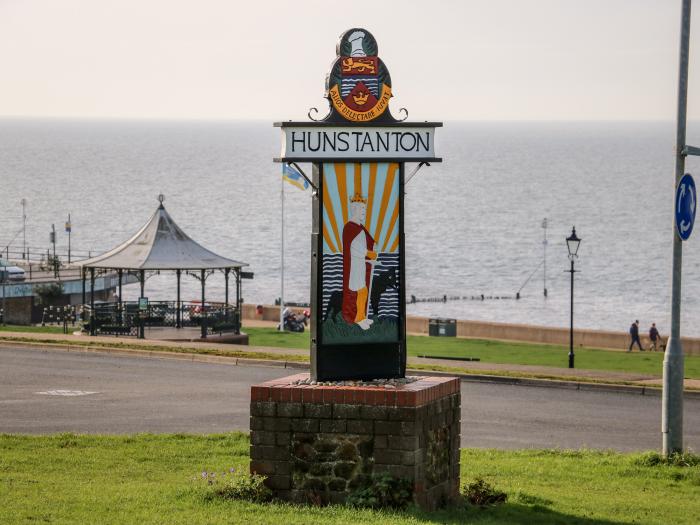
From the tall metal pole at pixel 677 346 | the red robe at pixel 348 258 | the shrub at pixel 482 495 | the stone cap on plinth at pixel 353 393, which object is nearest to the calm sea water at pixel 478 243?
the tall metal pole at pixel 677 346

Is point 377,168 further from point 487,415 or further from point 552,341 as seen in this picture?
point 552,341

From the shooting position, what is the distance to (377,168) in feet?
48.6

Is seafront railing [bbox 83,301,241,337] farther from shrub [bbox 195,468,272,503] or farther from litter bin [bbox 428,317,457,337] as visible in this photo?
shrub [bbox 195,468,272,503]

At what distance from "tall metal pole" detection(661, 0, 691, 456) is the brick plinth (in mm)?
5307

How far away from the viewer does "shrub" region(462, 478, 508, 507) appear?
48.5ft

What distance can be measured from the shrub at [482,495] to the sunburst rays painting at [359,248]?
184cm

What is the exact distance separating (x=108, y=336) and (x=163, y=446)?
20897mm

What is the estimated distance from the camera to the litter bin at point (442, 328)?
4903cm

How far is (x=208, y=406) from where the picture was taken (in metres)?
24.0

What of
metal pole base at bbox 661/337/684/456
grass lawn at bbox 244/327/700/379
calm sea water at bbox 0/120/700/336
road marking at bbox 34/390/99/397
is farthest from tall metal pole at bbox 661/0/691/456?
calm sea water at bbox 0/120/700/336

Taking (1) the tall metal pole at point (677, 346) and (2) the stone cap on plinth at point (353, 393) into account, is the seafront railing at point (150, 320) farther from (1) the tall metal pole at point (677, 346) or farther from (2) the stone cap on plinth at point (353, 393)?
(2) the stone cap on plinth at point (353, 393)

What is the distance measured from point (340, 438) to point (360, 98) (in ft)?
12.0

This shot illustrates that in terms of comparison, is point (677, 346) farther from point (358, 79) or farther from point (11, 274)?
point (11, 274)

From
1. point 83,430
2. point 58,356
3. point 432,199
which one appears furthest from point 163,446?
point 432,199
